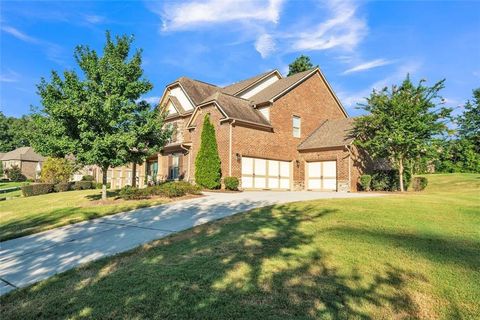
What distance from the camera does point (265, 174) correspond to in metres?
23.4

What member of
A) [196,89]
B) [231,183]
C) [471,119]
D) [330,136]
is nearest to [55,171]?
[196,89]

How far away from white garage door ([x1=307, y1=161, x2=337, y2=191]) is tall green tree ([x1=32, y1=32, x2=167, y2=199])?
43.4ft

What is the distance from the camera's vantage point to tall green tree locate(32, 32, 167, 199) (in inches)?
566

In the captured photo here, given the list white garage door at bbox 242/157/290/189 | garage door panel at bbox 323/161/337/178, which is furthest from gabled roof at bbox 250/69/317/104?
garage door panel at bbox 323/161/337/178

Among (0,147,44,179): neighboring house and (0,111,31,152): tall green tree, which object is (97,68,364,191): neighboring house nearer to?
(0,147,44,179): neighboring house

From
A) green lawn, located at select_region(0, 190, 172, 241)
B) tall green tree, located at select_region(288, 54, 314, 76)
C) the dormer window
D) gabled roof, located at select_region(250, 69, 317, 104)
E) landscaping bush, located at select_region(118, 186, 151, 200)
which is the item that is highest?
tall green tree, located at select_region(288, 54, 314, 76)

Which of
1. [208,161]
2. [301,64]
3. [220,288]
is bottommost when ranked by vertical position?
[220,288]

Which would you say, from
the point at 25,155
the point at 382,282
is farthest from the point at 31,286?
the point at 25,155

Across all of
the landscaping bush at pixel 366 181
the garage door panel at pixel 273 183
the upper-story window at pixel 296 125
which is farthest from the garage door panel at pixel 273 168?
the landscaping bush at pixel 366 181

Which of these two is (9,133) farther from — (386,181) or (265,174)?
(386,181)

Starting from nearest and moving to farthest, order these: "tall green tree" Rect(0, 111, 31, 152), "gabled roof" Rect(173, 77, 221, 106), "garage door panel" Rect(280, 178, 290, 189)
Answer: "garage door panel" Rect(280, 178, 290, 189), "gabled roof" Rect(173, 77, 221, 106), "tall green tree" Rect(0, 111, 31, 152)

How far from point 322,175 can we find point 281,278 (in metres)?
19.2

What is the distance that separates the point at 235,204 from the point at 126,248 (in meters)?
6.25

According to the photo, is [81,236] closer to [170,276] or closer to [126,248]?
[126,248]
